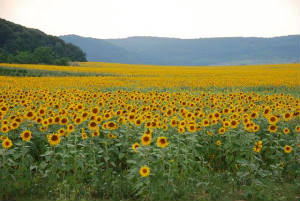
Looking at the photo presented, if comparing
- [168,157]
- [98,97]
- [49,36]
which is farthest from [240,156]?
[49,36]

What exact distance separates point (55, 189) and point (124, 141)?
5.29 feet

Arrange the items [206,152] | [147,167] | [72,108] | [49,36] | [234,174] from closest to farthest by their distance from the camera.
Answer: [147,167]
[234,174]
[206,152]
[72,108]
[49,36]

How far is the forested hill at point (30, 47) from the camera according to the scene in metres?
51.8

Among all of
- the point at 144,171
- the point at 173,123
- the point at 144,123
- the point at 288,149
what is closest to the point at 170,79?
the point at 144,123

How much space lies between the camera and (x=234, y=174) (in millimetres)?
6148

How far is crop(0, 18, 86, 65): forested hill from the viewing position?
51.8 meters

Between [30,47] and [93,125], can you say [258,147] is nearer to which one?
[93,125]

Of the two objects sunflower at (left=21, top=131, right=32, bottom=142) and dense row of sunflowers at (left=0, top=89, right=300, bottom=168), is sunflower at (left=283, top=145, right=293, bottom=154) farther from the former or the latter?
sunflower at (left=21, top=131, right=32, bottom=142)

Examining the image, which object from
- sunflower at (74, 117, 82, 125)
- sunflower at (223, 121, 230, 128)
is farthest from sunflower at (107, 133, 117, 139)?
sunflower at (223, 121, 230, 128)

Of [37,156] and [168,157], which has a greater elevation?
[168,157]

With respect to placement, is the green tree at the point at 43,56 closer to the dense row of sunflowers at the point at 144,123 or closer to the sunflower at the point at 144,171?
the dense row of sunflowers at the point at 144,123

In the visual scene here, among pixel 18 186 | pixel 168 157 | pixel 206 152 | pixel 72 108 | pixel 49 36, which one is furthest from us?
pixel 49 36

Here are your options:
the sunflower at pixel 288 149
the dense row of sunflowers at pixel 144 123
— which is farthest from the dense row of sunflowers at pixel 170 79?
the sunflower at pixel 288 149

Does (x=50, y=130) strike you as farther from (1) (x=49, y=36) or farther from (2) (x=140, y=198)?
(1) (x=49, y=36)
